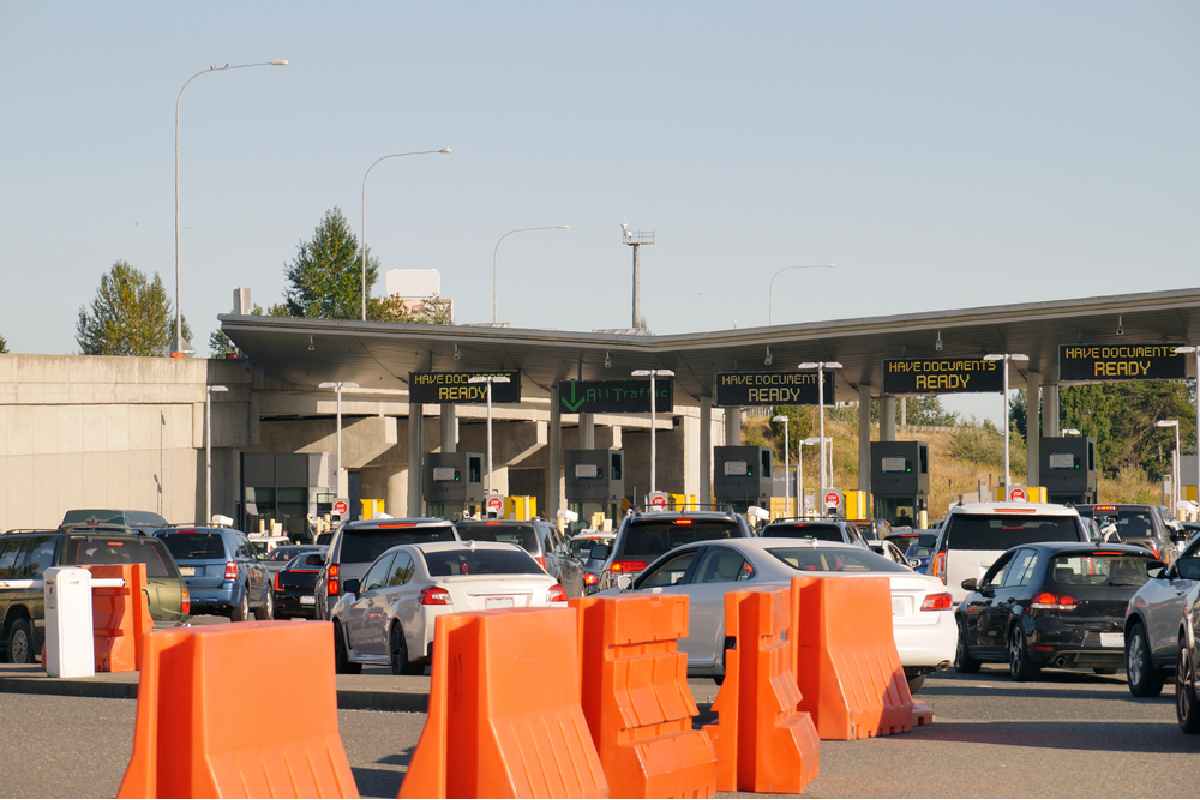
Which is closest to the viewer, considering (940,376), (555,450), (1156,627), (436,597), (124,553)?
(1156,627)

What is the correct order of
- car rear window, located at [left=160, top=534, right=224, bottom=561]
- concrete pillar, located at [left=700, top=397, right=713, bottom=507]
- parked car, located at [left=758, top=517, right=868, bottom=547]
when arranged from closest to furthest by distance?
parked car, located at [left=758, top=517, right=868, bottom=547]
car rear window, located at [left=160, top=534, right=224, bottom=561]
concrete pillar, located at [left=700, top=397, right=713, bottom=507]

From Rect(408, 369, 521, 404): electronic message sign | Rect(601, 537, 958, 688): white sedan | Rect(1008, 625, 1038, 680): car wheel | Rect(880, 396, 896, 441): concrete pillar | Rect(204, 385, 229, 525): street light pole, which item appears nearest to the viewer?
Rect(601, 537, 958, 688): white sedan

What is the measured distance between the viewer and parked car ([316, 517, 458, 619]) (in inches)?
966

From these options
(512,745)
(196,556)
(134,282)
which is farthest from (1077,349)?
(134,282)

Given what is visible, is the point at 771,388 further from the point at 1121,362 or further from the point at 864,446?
the point at 1121,362

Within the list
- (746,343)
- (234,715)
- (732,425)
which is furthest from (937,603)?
(732,425)

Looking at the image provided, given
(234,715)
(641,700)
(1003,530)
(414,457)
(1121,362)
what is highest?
(1121,362)

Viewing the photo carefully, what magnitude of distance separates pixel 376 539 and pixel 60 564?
3723 mm

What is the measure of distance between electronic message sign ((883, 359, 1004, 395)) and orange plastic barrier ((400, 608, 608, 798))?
45543 mm

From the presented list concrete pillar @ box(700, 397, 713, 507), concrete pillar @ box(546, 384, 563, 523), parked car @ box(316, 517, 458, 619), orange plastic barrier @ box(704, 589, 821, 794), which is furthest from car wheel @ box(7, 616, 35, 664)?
concrete pillar @ box(700, 397, 713, 507)

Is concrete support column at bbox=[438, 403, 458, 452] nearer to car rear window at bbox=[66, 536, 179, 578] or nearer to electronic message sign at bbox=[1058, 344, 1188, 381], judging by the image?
electronic message sign at bbox=[1058, 344, 1188, 381]

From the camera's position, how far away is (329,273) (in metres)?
132

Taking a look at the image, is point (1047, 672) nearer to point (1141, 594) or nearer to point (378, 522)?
point (1141, 594)

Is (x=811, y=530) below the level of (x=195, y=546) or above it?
above
